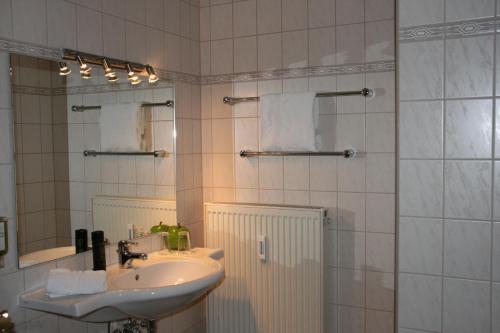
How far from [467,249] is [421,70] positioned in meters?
0.73

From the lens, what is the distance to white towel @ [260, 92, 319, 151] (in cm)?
269

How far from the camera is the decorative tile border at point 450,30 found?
69.4 inches

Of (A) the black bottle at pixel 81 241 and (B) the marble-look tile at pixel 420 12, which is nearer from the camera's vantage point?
(B) the marble-look tile at pixel 420 12

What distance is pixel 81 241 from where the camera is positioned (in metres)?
2.22

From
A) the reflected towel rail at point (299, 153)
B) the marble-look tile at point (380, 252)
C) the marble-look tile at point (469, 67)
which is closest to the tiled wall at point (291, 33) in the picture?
the reflected towel rail at point (299, 153)

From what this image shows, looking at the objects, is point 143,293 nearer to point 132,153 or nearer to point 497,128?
point 132,153

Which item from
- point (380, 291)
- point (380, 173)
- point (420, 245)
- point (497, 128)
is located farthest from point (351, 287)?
A: point (497, 128)

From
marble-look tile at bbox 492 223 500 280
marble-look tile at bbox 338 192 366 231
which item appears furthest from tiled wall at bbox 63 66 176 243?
marble-look tile at bbox 492 223 500 280

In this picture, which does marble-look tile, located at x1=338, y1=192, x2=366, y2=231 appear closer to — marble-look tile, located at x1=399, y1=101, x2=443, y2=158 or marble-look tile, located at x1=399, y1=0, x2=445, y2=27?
marble-look tile, located at x1=399, y1=101, x2=443, y2=158

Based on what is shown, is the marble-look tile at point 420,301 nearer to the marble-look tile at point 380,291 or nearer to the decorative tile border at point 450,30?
the marble-look tile at point 380,291

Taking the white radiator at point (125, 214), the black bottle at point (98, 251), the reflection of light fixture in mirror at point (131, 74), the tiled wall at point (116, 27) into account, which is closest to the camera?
the tiled wall at point (116, 27)

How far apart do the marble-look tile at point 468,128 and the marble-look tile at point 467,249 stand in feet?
0.90

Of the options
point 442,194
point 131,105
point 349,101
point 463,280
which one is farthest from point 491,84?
point 131,105

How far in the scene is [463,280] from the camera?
71.9 inches
